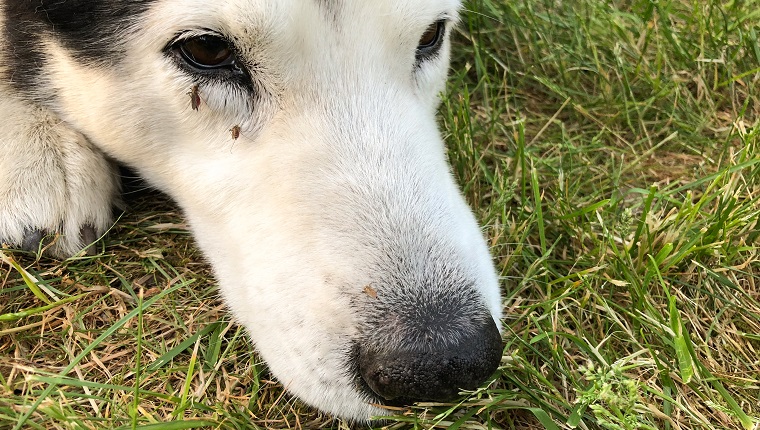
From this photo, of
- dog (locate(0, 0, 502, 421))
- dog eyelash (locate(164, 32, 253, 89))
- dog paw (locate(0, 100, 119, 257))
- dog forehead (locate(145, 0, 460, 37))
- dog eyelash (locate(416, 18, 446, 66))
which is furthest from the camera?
dog eyelash (locate(416, 18, 446, 66))

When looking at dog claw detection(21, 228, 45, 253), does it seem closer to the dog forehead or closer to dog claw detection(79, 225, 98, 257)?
dog claw detection(79, 225, 98, 257)

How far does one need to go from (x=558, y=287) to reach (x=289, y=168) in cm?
134

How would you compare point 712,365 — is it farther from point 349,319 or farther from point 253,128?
point 253,128

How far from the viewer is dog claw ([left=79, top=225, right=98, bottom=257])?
3.10 meters

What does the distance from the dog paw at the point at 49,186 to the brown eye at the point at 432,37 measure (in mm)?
1469

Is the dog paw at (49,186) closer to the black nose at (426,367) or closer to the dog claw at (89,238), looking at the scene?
the dog claw at (89,238)

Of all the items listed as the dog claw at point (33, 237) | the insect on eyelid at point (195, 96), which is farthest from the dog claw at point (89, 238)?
the insect on eyelid at point (195, 96)

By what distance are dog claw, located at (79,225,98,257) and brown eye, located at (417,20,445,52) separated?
157 cm

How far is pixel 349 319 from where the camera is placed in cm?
230

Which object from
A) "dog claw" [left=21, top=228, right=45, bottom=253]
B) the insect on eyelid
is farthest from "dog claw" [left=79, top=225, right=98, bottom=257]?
the insect on eyelid

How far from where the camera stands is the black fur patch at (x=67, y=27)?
2.68 metres

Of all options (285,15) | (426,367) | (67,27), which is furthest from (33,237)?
(426,367)

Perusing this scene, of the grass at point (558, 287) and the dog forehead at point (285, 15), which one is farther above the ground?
the dog forehead at point (285, 15)

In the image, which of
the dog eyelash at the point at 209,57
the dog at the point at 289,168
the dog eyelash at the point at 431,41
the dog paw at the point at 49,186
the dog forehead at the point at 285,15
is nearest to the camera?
the dog at the point at 289,168
